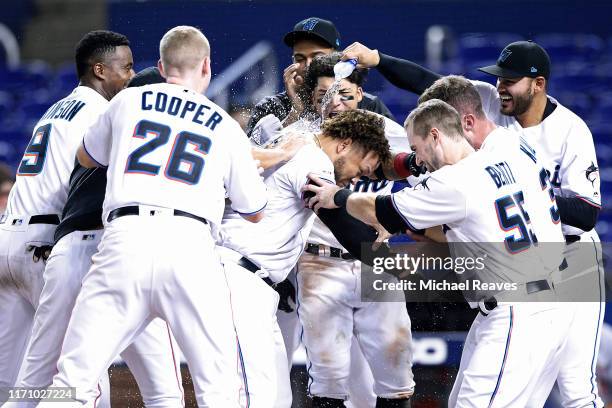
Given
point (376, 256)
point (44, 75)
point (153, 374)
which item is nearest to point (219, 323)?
point (153, 374)

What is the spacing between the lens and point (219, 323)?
4.08 meters

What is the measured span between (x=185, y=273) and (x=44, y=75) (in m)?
9.36

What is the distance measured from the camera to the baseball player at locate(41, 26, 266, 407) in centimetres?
398

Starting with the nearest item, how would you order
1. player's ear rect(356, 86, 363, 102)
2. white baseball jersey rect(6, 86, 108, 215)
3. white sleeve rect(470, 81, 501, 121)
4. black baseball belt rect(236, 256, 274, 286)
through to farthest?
Answer: black baseball belt rect(236, 256, 274, 286), white baseball jersey rect(6, 86, 108, 215), player's ear rect(356, 86, 363, 102), white sleeve rect(470, 81, 501, 121)

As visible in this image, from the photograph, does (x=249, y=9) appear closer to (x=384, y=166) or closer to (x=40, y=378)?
(x=384, y=166)

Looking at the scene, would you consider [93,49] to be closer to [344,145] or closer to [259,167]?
[259,167]

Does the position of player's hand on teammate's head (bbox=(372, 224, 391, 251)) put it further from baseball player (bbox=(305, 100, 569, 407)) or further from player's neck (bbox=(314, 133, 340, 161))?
player's neck (bbox=(314, 133, 340, 161))

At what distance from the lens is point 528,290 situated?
14.5 ft

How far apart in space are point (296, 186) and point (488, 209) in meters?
0.97

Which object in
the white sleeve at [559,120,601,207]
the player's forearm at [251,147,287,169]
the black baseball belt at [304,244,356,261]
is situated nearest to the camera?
the player's forearm at [251,147,287,169]

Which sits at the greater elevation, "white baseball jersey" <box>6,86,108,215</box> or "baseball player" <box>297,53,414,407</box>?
"white baseball jersey" <box>6,86,108,215</box>

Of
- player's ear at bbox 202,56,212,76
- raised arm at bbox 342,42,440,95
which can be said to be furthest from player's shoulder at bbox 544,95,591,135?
player's ear at bbox 202,56,212,76

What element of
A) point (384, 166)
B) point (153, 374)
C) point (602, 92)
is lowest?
point (153, 374)

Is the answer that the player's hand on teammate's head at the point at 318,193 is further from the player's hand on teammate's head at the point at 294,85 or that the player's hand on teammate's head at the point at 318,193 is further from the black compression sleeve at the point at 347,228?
the player's hand on teammate's head at the point at 294,85
